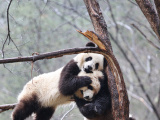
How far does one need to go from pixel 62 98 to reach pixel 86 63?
861 mm

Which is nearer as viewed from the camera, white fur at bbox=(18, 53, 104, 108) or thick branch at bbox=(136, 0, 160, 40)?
thick branch at bbox=(136, 0, 160, 40)

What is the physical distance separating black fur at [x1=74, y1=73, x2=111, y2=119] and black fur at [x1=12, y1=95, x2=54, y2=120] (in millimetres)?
918

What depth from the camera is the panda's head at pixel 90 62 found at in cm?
442

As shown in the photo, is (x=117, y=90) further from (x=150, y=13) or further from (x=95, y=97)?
(x=150, y=13)

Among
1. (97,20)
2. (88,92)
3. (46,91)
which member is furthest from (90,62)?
(46,91)

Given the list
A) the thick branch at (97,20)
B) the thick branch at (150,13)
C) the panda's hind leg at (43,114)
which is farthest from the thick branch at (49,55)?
the panda's hind leg at (43,114)

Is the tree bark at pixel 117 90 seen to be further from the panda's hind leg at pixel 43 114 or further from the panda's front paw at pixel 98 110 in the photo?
the panda's hind leg at pixel 43 114

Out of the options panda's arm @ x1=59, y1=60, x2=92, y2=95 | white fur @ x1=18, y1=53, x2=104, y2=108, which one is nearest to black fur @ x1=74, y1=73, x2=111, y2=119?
panda's arm @ x1=59, y1=60, x2=92, y2=95

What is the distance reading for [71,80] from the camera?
4.30 m

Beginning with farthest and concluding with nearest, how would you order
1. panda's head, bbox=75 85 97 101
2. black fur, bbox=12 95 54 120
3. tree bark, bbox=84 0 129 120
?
black fur, bbox=12 95 54 120, panda's head, bbox=75 85 97 101, tree bark, bbox=84 0 129 120

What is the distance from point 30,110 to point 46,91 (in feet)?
1.63

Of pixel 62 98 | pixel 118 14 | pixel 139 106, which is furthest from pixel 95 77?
pixel 139 106

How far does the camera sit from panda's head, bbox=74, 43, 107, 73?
4.42 metres

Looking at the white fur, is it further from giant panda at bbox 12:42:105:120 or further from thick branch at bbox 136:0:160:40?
thick branch at bbox 136:0:160:40
